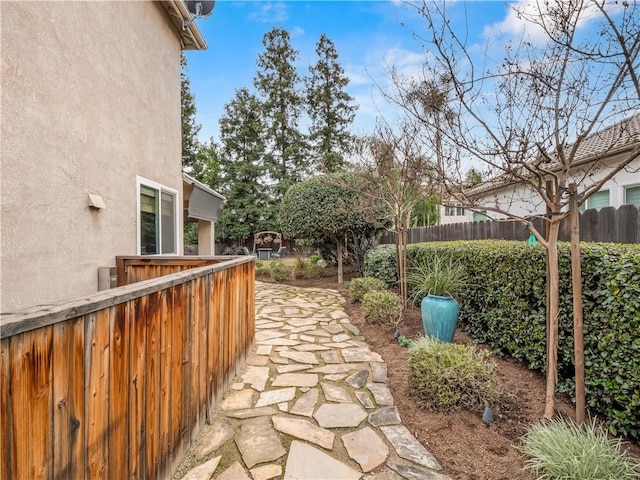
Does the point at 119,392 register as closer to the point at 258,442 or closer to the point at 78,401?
the point at 78,401

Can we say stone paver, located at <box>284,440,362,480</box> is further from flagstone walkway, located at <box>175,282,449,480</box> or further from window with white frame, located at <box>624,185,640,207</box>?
window with white frame, located at <box>624,185,640,207</box>

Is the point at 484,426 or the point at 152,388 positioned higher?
the point at 152,388

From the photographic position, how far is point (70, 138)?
335 centimetres

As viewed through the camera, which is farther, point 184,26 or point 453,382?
point 184,26

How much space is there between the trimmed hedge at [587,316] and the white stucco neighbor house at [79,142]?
4.13m

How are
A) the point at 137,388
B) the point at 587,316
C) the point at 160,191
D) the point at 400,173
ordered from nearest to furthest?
the point at 137,388 < the point at 587,316 < the point at 160,191 < the point at 400,173

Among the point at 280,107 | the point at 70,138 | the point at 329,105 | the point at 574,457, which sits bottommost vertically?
the point at 574,457

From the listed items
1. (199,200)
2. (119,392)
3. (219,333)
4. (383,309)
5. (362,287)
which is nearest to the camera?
(119,392)

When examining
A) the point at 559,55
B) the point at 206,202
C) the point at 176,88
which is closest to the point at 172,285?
the point at 559,55

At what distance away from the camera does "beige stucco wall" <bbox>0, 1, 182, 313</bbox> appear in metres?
2.72

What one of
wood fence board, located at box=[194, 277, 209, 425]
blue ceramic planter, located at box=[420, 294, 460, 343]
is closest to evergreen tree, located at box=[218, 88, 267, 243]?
blue ceramic planter, located at box=[420, 294, 460, 343]

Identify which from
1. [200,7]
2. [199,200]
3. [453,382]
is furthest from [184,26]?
[453,382]

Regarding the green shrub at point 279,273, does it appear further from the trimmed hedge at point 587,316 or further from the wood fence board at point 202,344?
the wood fence board at point 202,344

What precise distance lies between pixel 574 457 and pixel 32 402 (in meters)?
2.63
